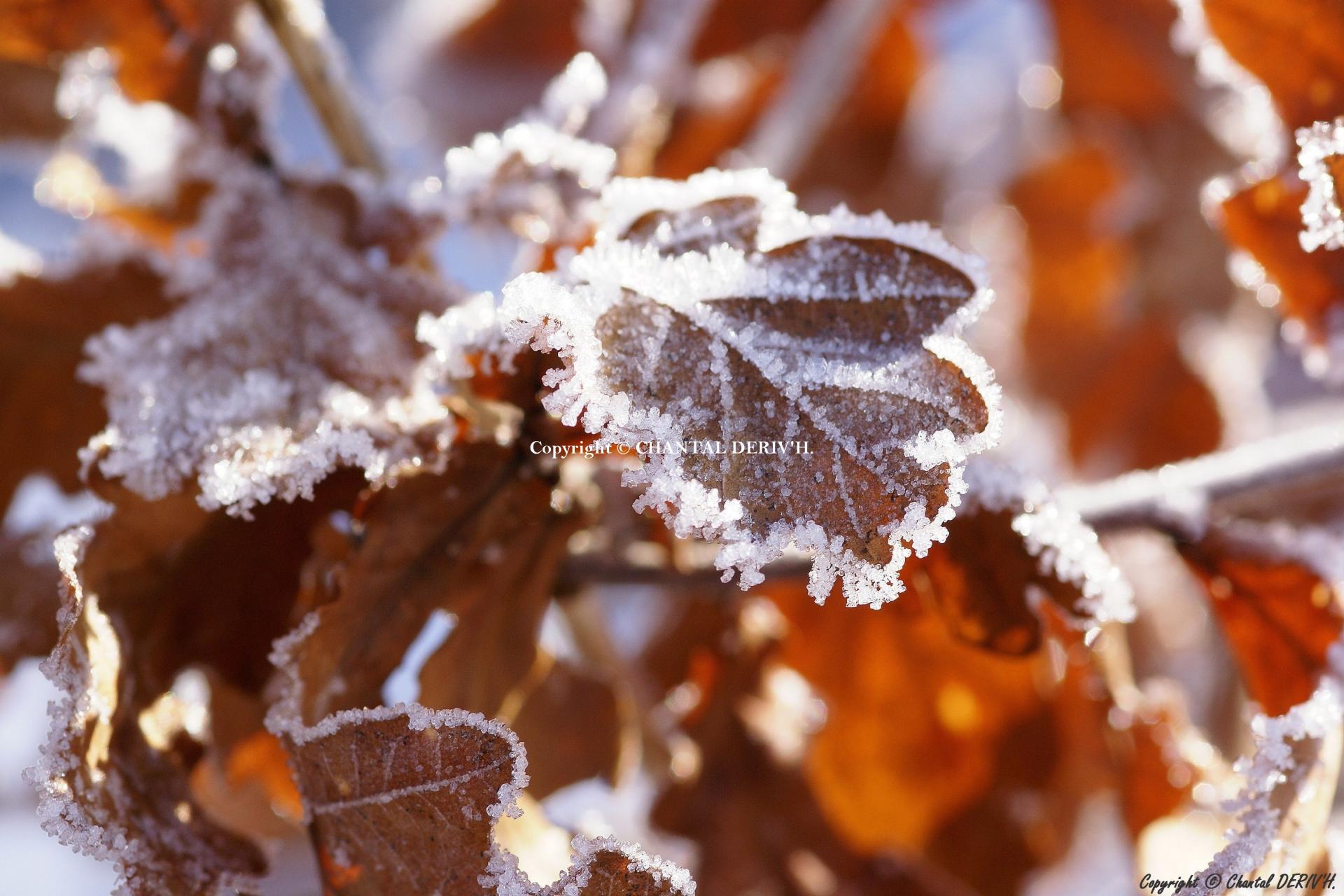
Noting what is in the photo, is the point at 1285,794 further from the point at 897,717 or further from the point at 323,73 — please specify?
the point at 323,73

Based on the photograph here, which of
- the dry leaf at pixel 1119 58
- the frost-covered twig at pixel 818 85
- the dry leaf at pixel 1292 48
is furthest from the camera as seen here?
the dry leaf at pixel 1119 58

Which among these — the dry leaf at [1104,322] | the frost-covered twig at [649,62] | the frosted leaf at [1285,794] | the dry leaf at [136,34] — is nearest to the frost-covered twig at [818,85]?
the frost-covered twig at [649,62]

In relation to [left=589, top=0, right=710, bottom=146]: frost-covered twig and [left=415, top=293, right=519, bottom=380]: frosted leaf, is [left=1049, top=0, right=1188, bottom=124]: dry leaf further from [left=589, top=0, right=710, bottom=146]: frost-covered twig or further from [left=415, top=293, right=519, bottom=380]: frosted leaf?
[left=415, top=293, right=519, bottom=380]: frosted leaf

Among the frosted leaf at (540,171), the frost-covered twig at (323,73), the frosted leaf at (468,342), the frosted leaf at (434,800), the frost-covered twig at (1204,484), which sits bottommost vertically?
the frosted leaf at (434,800)

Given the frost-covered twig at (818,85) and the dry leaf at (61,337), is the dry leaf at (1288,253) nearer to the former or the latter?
the frost-covered twig at (818,85)

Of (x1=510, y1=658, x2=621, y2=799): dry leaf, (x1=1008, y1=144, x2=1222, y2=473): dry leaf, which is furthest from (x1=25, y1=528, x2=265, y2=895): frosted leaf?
(x1=1008, y1=144, x2=1222, y2=473): dry leaf
